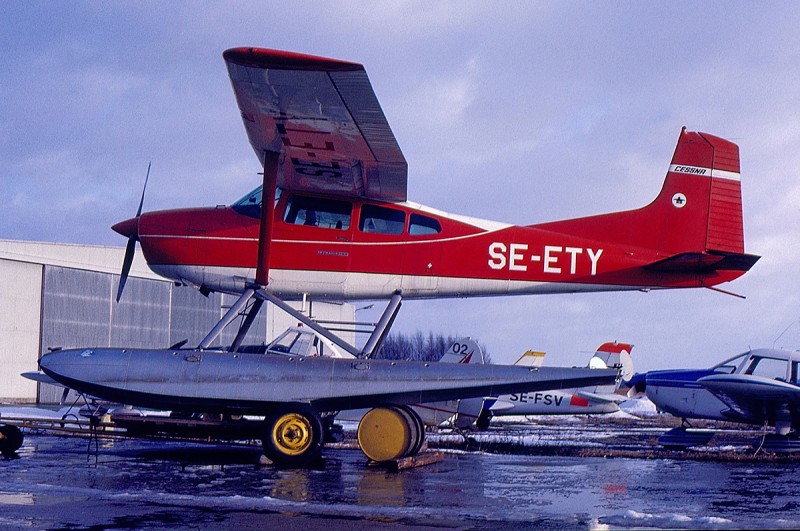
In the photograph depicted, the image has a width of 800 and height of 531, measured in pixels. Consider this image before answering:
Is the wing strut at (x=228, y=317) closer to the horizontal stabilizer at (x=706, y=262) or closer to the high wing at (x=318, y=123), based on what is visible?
the high wing at (x=318, y=123)

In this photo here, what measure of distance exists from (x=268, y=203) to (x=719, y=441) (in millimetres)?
11920

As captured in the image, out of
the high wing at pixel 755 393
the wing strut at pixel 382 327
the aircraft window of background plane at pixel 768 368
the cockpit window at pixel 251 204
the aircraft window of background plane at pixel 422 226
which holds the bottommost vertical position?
the high wing at pixel 755 393

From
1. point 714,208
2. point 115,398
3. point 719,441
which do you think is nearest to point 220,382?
point 115,398

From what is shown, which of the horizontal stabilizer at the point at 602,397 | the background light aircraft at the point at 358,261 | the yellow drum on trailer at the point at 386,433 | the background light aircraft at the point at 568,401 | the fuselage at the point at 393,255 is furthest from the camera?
the horizontal stabilizer at the point at 602,397

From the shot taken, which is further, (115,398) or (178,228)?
(178,228)

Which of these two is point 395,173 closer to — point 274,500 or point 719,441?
point 274,500

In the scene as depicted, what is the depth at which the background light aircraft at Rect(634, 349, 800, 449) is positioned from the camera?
15461 mm

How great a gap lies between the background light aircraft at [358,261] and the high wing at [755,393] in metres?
3.23

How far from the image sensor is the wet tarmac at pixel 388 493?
6941mm

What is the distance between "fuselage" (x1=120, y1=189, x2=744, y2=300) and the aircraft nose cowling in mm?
394

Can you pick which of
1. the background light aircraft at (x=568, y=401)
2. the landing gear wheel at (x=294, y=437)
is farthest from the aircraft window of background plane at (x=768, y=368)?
the landing gear wheel at (x=294, y=437)

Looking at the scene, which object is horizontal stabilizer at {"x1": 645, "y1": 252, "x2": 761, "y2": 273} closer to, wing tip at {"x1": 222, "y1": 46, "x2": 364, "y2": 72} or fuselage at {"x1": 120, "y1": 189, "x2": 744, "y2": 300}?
fuselage at {"x1": 120, "y1": 189, "x2": 744, "y2": 300}

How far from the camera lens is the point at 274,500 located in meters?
8.14

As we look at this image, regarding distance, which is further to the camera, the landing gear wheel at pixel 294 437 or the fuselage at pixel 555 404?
the fuselage at pixel 555 404
